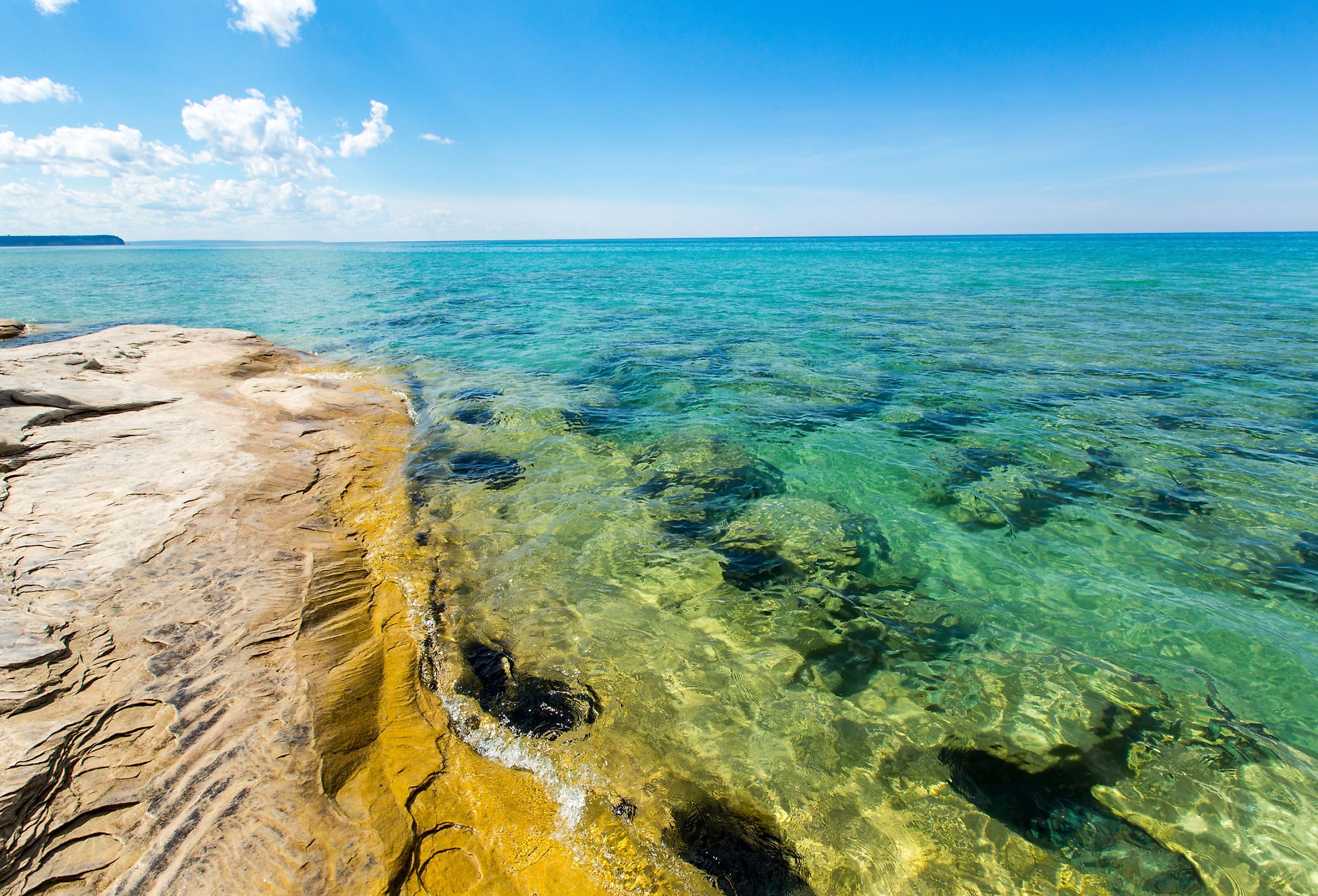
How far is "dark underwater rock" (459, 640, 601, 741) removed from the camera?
4.29m

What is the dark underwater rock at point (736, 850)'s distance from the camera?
332 cm

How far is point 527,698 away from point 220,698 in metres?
2.25

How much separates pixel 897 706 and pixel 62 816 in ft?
19.0

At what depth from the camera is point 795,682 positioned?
4914mm

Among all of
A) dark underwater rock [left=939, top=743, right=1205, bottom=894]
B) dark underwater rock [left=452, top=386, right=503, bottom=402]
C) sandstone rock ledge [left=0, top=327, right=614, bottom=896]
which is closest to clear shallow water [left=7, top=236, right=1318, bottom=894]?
dark underwater rock [left=939, top=743, right=1205, bottom=894]

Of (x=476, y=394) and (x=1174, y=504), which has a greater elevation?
(x=476, y=394)

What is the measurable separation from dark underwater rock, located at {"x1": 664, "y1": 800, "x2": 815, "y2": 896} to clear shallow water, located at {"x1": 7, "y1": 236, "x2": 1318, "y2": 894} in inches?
1.1

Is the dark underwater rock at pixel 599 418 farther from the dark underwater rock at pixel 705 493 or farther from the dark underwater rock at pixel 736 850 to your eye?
the dark underwater rock at pixel 736 850

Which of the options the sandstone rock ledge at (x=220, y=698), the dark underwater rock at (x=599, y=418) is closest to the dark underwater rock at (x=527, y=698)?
the sandstone rock ledge at (x=220, y=698)

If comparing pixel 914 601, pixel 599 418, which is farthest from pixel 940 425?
pixel 599 418

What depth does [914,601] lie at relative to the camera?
5941mm

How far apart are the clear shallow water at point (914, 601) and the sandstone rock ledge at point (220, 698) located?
0.64m

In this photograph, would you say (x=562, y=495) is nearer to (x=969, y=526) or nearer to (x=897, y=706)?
(x=897, y=706)

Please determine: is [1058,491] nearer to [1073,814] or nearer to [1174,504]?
[1174,504]
